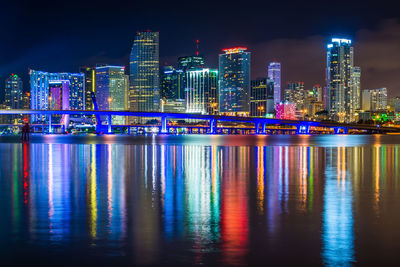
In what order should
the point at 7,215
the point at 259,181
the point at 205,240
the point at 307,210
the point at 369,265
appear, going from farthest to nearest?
the point at 259,181 < the point at 307,210 < the point at 7,215 < the point at 205,240 < the point at 369,265

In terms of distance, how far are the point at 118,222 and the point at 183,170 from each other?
48.0ft

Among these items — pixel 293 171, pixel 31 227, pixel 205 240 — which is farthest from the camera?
pixel 293 171

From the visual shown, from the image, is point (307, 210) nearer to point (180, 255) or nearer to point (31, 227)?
point (180, 255)

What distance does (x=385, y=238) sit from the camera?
1011 centimetres

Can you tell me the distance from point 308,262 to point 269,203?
6.39 meters

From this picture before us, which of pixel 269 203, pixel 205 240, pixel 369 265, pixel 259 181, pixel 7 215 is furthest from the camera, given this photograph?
pixel 259 181

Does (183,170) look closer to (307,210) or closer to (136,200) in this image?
(136,200)

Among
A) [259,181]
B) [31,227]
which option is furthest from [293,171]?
[31,227]

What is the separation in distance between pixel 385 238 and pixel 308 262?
2.66m

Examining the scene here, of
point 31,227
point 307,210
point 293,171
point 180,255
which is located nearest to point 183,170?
point 293,171

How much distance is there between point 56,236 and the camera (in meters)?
10.2

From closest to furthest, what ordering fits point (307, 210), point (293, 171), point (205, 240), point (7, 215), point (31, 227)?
1. point (205, 240)
2. point (31, 227)
3. point (7, 215)
4. point (307, 210)
5. point (293, 171)

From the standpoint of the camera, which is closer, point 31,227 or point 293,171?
point 31,227

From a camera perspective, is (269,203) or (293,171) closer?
(269,203)
